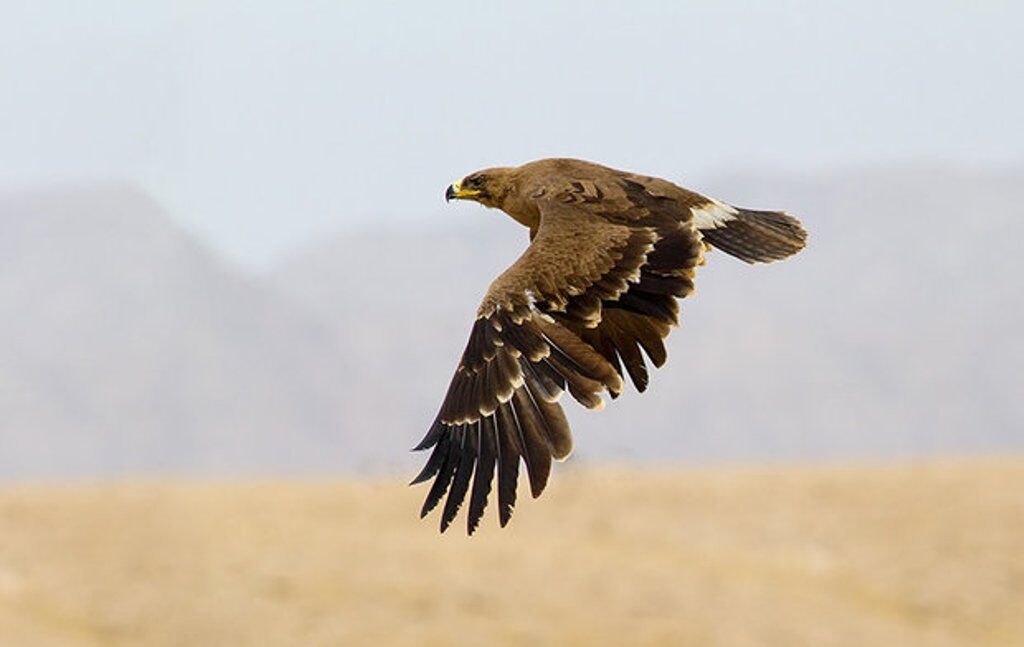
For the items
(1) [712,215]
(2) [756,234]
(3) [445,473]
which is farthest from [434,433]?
(2) [756,234]

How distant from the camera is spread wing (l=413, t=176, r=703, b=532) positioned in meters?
7.00

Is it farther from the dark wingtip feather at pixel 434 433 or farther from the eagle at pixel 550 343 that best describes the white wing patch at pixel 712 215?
the dark wingtip feather at pixel 434 433

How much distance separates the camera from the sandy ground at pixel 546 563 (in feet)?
128

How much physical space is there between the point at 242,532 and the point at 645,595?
9451 millimetres

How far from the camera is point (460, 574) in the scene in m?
42.0

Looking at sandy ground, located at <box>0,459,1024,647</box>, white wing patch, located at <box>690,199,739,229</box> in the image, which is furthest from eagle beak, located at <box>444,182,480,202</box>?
sandy ground, located at <box>0,459,1024,647</box>

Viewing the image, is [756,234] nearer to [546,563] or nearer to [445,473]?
[445,473]

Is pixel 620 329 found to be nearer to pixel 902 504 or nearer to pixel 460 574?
pixel 460 574

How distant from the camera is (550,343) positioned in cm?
713

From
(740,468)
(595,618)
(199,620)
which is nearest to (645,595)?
(595,618)

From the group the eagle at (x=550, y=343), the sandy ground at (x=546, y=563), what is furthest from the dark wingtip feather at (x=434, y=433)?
Result: the sandy ground at (x=546, y=563)

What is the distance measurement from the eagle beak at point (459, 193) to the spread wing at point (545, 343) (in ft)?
4.47

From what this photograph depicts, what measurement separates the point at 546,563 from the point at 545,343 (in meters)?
36.3

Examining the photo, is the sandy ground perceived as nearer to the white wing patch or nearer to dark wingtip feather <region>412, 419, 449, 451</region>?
the white wing patch
